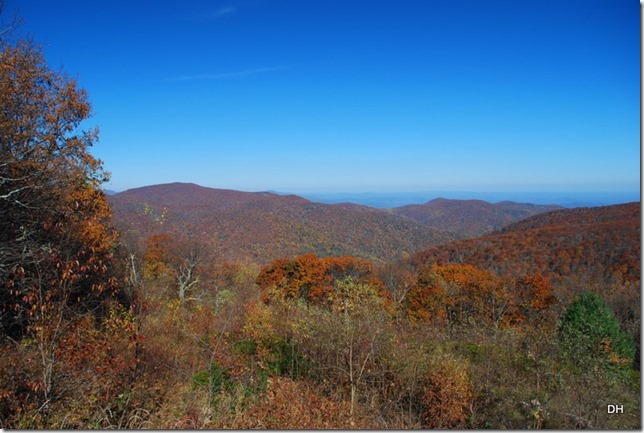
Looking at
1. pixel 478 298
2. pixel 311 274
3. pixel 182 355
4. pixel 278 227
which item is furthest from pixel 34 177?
pixel 278 227

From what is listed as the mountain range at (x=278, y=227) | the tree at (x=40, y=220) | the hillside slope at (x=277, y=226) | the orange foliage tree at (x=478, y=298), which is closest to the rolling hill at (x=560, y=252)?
the orange foliage tree at (x=478, y=298)

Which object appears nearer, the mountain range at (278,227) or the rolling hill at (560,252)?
the rolling hill at (560,252)

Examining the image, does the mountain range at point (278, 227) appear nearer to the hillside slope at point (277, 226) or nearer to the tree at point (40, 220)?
the hillside slope at point (277, 226)

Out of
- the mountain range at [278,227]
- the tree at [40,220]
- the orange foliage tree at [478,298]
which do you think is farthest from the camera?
the mountain range at [278,227]

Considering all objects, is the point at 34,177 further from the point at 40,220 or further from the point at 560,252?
the point at 560,252

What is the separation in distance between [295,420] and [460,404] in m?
3.90

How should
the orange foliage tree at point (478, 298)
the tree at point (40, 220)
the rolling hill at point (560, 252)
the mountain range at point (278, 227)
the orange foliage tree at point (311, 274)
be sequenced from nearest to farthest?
the tree at point (40, 220) → the orange foliage tree at point (478, 298) → the orange foliage tree at point (311, 274) → the rolling hill at point (560, 252) → the mountain range at point (278, 227)

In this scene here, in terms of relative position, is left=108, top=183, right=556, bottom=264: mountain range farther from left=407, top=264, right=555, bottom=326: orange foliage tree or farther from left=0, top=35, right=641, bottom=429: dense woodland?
left=0, top=35, right=641, bottom=429: dense woodland

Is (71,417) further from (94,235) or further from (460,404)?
(460,404)

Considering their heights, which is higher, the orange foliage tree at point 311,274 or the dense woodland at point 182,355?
the dense woodland at point 182,355

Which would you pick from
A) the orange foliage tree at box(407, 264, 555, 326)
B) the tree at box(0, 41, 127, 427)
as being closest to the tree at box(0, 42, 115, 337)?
the tree at box(0, 41, 127, 427)

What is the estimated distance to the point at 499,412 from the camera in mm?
7598

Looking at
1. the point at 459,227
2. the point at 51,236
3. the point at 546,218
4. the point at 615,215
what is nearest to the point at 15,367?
the point at 51,236

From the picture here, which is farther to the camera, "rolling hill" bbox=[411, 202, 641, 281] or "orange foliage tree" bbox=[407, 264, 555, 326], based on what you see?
"rolling hill" bbox=[411, 202, 641, 281]
